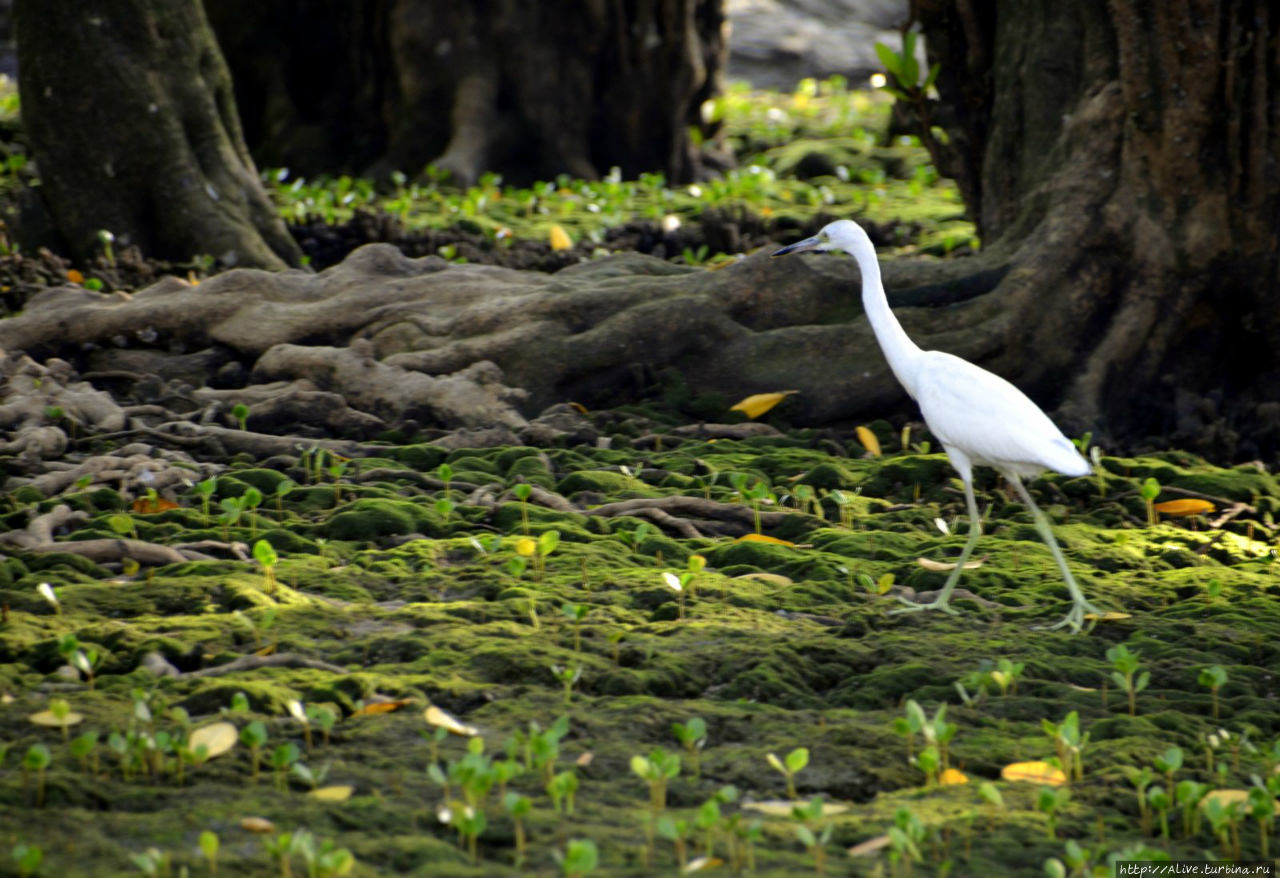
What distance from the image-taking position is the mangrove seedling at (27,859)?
2939mm

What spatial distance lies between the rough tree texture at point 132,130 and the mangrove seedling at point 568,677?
5.39 metres

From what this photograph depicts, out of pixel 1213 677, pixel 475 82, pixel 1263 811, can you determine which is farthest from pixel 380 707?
pixel 475 82

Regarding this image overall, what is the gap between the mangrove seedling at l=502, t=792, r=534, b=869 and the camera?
10.5ft

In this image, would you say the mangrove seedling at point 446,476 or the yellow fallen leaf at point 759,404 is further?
the yellow fallen leaf at point 759,404

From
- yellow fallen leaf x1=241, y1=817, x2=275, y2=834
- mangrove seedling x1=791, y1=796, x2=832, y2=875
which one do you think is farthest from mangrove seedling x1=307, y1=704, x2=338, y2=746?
mangrove seedling x1=791, y1=796, x2=832, y2=875

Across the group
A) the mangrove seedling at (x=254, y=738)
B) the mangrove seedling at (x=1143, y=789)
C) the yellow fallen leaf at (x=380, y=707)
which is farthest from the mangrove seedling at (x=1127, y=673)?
the mangrove seedling at (x=254, y=738)

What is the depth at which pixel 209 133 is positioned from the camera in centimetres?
909

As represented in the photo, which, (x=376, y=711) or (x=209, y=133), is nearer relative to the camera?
(x=376, y=711)

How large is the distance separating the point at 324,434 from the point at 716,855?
13.1 feet

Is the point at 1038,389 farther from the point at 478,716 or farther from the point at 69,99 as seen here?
the point at 69,99

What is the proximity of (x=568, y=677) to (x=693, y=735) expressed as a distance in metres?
0.51

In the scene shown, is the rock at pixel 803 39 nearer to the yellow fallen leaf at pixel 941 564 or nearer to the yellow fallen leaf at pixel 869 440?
the yellow fallen leaf at pixel 869 440

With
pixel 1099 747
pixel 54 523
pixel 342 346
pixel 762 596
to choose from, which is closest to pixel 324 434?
pixel 342 346

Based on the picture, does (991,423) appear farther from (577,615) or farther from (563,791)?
(563,791)
